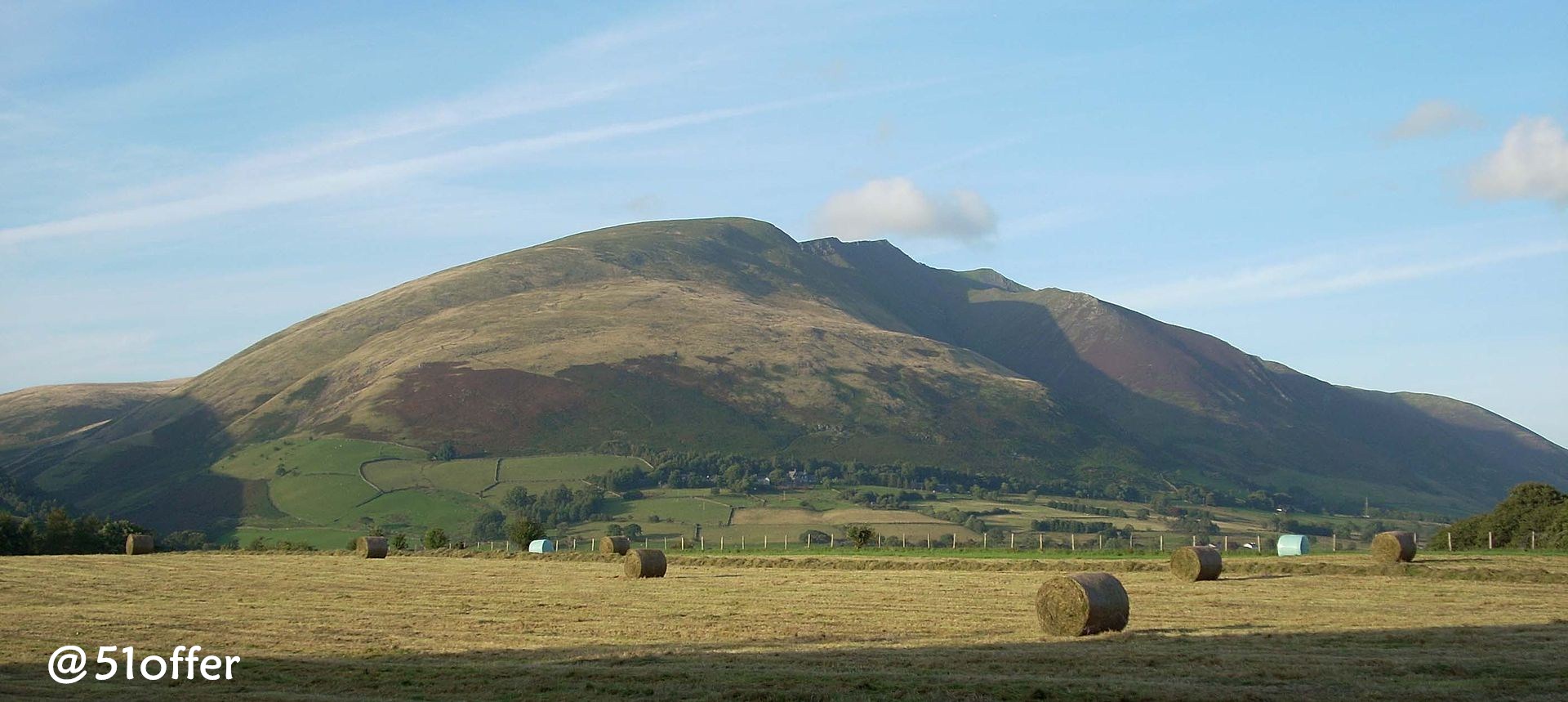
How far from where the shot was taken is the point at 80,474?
7347 inches

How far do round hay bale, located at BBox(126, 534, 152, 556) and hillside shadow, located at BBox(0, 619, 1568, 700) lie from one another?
4462cm

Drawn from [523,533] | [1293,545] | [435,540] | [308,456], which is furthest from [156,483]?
[1293,545]

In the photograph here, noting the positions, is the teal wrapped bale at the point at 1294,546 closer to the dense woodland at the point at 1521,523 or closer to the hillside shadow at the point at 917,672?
the dense woodland at the point at 1521,523

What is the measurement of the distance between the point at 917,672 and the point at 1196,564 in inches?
887

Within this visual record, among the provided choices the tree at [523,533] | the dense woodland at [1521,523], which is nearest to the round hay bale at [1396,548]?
the dense woodland at [1521,523]

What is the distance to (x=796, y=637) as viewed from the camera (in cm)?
2450

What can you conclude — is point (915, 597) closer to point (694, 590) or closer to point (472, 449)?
point (694, 590)

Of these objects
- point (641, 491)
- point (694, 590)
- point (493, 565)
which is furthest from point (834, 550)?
point (641, 491)

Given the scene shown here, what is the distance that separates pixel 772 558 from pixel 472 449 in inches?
4814

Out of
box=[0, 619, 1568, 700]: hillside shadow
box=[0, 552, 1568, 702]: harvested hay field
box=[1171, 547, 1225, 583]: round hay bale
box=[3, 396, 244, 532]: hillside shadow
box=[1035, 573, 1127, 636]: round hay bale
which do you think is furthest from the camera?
box=[3, 396, 244, 532]: hillside shadow

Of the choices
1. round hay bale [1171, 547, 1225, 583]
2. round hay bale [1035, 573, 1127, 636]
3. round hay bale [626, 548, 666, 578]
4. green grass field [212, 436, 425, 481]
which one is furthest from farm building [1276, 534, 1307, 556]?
green grass field [212, 436, 425, 481]

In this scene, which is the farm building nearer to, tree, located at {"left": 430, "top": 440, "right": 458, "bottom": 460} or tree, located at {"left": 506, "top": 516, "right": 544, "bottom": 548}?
tree, located at {"left": 506, "top": 516, "right": 544, "bottom": 548}

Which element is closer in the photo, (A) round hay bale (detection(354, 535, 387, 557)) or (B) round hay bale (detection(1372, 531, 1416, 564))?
(B) round hay bale (detection(1372, 531, 1416, 564))

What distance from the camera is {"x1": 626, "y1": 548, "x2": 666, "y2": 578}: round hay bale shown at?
45.4 meters
